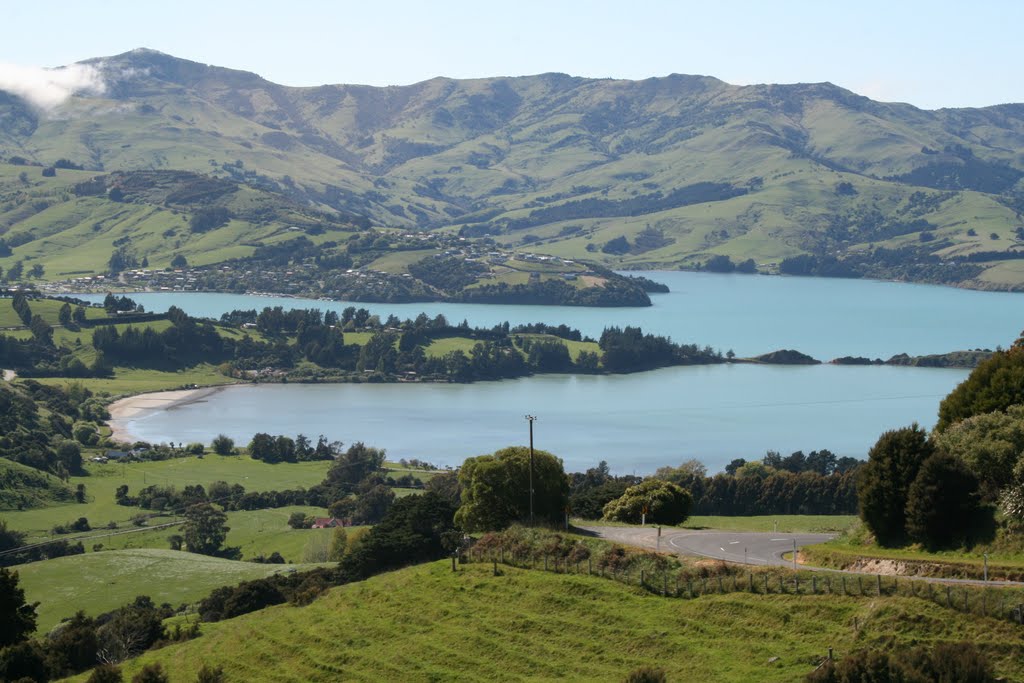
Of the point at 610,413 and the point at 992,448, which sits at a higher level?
the point at 992,448

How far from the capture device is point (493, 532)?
1521 inches

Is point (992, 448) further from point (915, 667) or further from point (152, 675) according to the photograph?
point (152, 675)

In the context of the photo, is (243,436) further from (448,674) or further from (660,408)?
(448,674)

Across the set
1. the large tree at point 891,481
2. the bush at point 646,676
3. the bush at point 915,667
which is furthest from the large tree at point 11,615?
the bush at point 915,667

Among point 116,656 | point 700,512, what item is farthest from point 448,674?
point 700,512

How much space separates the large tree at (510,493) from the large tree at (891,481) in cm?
1091

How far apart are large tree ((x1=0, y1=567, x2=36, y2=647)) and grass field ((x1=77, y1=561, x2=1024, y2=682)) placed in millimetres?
3983

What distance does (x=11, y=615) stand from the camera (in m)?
38.9

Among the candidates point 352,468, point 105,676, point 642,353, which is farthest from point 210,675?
point 642,353

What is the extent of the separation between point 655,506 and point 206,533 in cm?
3368

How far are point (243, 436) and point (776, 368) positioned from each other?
70.2m

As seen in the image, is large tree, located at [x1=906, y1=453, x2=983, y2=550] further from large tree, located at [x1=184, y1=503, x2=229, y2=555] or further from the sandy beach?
the sandy beach

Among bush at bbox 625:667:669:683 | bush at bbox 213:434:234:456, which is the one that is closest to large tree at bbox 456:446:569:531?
bush at bbox 625:667:669:683

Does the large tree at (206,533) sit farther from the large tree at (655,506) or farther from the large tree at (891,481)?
the large tree at (891,481)
